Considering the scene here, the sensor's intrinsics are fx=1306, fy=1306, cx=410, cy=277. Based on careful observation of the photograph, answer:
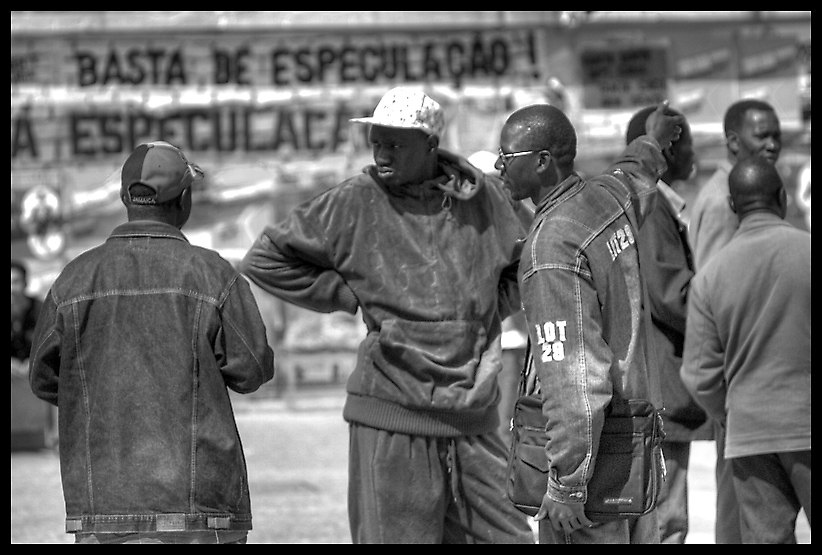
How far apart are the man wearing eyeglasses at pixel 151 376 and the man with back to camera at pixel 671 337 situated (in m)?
1.98

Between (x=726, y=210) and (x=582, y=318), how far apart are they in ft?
7.66

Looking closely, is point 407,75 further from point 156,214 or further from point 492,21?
point 156,214

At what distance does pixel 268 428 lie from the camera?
13094mm

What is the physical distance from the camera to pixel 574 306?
3.96 m

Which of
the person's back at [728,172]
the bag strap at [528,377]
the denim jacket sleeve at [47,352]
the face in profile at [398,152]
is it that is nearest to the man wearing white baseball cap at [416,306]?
the face in profile at [398,152]

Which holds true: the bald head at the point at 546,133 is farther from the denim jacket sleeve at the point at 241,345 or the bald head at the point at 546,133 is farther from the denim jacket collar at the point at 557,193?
the denim jacket sleeve at the point at 241,345

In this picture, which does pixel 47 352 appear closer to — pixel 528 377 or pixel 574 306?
pixel 528 377

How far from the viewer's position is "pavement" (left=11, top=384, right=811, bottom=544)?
24.7 feet

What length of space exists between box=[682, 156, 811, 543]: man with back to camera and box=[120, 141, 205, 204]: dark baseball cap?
2205mm

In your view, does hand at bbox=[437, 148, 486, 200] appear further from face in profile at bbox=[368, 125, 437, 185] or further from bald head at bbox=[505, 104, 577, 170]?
bald head at bbox=[505, 104, 577, 170]

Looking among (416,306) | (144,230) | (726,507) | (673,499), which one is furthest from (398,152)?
Result: (726,507)

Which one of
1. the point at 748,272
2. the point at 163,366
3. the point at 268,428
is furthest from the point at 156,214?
the point at 268,428

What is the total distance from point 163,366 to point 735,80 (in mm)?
12387
